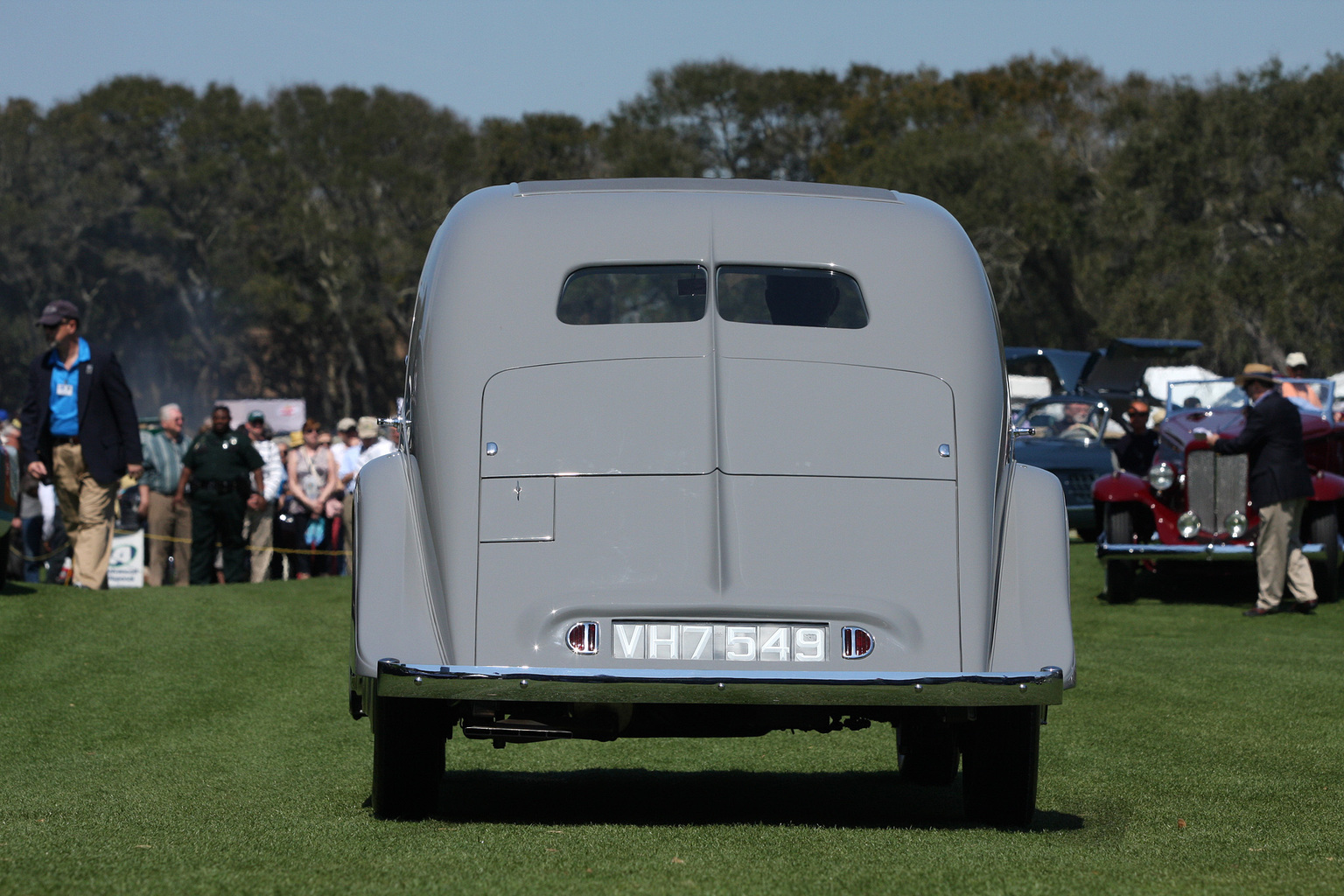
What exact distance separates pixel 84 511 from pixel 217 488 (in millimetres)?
4224

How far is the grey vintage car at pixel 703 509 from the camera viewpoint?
4.90 metres

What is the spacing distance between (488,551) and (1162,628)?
30.6ft

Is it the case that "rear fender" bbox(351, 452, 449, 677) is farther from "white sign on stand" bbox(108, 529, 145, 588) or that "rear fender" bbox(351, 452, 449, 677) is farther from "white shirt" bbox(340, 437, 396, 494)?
"white shirt" bbox(340, 437, 396, 494)

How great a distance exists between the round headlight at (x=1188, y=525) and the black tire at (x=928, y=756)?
26.9ft

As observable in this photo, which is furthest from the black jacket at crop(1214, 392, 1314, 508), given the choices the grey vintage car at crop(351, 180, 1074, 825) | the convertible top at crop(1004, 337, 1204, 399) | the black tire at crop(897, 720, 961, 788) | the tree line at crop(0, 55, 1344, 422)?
the tree line at crop(0, 55, 1344, 422)

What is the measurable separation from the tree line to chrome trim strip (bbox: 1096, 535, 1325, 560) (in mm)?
32775

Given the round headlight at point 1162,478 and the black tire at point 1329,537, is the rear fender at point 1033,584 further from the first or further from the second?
the black tire at point 1329,537

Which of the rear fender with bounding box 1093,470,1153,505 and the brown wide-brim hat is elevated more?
the brown wide-brim hat

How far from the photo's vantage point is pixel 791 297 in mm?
5504

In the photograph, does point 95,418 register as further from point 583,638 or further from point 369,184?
point 369,184

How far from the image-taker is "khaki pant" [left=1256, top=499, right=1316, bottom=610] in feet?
44.5

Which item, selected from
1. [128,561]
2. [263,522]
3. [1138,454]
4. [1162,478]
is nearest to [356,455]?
[263,522]

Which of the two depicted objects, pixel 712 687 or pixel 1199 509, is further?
pixel 1199 509

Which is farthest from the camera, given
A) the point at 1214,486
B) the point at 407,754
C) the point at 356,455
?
the point at 356,455
